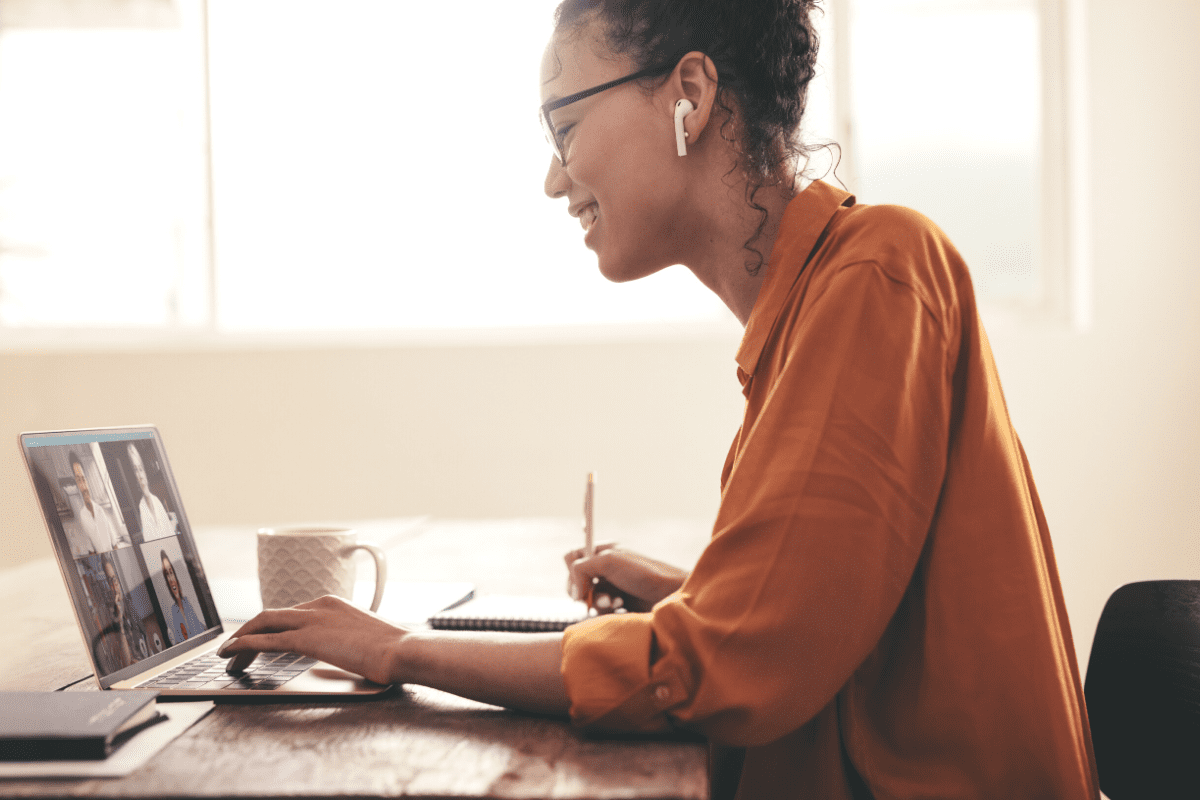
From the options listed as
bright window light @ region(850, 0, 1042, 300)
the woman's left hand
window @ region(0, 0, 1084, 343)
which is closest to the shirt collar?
the woman's left hand

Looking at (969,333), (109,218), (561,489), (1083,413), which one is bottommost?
(561,489)

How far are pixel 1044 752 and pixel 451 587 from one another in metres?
0.77

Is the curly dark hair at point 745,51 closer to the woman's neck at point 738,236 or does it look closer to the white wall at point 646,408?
the woman's neck at point 738,236

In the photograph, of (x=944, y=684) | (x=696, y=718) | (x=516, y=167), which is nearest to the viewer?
(x=696, y=718)

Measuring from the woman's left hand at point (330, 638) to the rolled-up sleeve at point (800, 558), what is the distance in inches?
6.5

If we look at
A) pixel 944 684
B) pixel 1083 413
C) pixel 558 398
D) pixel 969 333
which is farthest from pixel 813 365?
pixel 1083 413

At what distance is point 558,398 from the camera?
3.34 metres

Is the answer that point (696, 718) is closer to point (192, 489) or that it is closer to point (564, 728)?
point (564, 728)

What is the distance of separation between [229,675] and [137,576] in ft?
0.44

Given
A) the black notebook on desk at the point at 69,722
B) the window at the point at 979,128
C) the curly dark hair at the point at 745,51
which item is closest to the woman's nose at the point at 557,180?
the curly dark hair at the point at 745,51

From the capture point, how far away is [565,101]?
983 mm

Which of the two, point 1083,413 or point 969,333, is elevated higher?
point 969,333

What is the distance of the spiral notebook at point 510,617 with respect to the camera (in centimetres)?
101

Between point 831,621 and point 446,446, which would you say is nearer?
point 831,621
